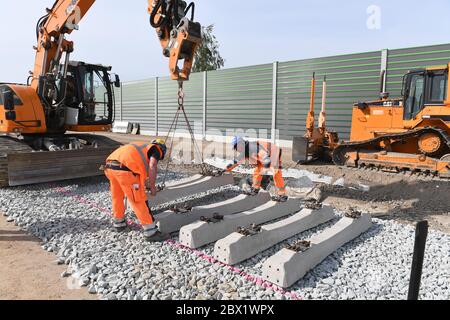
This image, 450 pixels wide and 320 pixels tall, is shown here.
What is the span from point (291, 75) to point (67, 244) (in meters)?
11.5

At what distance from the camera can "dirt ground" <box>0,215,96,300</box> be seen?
3.05 metres

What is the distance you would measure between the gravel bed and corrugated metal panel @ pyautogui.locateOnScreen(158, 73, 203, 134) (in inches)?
519

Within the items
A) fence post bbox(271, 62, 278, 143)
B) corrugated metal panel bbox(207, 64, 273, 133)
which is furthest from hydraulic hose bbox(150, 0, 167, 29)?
corrugated metal panel bbox(207, 64, 273, 133)

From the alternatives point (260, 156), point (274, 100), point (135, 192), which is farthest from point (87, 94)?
point (274, 100)

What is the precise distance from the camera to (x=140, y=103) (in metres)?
22.2

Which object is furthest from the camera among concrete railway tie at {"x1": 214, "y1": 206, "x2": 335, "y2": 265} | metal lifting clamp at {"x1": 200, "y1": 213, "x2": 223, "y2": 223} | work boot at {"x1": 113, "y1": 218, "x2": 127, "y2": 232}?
work boot at {"x1": 113, "y1": 218, "x2": 127, "y2": 232}

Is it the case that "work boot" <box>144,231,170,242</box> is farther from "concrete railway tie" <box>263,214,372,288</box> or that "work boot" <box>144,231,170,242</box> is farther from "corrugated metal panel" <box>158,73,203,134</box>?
"corrugated metal panel" <box>158,73,203,134</box>

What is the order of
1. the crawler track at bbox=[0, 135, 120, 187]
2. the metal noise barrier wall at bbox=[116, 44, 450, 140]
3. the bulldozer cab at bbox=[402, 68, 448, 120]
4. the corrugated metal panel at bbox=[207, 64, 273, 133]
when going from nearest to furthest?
the crawler track at bbox=[0, 135, 120, 187] → the bulldozer cab at bbox=[402, 68, 448, 120] → the metal noise barrier wall at bbox=[116, 44, 450, 140] → the corrugated metal panel at bbox=[207, 64, 273, 133]

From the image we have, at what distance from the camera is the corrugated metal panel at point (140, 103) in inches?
840

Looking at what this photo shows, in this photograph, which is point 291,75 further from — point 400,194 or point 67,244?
point 67,244

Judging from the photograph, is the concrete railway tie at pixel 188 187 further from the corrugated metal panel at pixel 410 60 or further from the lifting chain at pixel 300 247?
the corrugated metal panel at pixel 410 60
